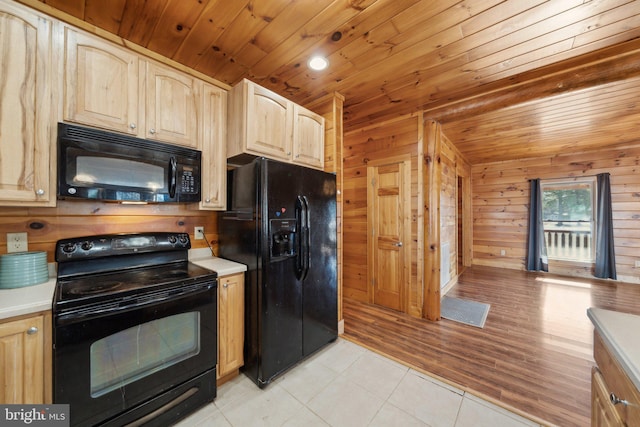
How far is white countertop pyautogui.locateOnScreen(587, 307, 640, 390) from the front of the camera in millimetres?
650

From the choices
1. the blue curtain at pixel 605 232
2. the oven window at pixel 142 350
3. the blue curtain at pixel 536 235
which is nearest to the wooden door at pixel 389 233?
the oven window at pixel 142 350

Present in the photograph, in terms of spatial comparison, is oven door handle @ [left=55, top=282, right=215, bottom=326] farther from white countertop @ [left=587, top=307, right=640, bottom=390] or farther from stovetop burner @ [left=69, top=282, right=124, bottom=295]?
white countertop @ [left=587, top=307, right=640, bottom=390]

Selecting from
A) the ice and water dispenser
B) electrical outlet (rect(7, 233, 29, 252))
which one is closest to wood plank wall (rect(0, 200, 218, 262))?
electrical outlet (rect(7, 233, 29, 252))

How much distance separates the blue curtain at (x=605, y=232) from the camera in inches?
175

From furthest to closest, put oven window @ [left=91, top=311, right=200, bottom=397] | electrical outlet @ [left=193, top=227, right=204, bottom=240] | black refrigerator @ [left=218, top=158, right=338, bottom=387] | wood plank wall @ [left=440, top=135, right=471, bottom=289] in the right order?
wood plank wall @ [left=440, top=135, right=471, bottom=289] < electrical outlet @ [left=193, top=227, right=204, bottom=240] < black refrigerator @ [left=218, top=158, right=338, bottom=387] < oven window @ [left=91, top=311, right=200, bottom=397]

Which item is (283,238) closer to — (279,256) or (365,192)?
(279,256)

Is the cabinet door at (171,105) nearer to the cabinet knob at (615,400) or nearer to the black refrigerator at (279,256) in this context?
the black refrigerator at (279,256)

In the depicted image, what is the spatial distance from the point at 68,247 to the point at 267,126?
156 centimetres

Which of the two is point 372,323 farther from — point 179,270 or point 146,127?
point 146,127

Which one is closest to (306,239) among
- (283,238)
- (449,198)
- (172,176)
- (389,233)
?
(283,238)

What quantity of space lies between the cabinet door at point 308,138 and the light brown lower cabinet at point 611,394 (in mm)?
2135

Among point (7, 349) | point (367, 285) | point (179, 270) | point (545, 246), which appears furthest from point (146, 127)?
point (545, 246)

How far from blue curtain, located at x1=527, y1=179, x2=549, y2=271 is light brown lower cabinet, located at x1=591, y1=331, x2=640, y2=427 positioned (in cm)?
542

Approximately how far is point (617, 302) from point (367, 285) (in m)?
3.59
